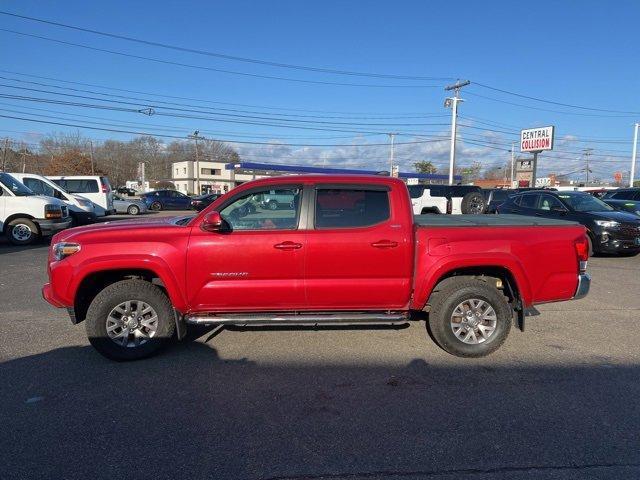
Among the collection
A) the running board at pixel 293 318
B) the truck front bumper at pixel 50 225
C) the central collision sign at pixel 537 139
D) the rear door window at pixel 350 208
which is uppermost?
the central collision sign at pixel 537 139

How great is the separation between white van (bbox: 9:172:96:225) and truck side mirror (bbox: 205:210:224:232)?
48.7 feet

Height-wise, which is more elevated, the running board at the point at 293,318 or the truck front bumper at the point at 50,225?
the truck front bumper at the point at 50,225

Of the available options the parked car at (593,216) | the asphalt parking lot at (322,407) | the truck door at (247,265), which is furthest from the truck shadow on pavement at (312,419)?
the parked car at (593,216)

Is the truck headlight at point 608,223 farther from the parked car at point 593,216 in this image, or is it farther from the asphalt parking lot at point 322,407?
the asphalt parking lot at point 322,407

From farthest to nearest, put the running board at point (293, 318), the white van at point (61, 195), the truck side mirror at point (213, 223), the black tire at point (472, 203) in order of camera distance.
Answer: the black tire at point (472, 203) < the white van at point (61, 195) < the running board at point (293, 318) < the truck side mirror at point (213, 223)

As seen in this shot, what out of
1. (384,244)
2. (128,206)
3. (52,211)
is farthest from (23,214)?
(128,206)

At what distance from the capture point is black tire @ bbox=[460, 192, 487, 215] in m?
16.2

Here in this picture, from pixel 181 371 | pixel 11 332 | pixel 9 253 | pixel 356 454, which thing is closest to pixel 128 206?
pixel 9 253

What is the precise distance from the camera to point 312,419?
3361 mm

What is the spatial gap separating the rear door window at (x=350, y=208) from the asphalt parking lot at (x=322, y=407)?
1.39 meters

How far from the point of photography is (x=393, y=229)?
443 cm

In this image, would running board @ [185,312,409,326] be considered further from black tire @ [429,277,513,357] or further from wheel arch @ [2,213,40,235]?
wheel arch @ [2,213,40,235]

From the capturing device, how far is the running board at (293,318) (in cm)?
431

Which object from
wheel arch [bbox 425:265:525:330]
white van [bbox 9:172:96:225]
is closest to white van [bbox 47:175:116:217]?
white van [bbox 9:172:96:225]
